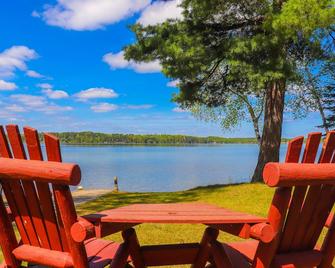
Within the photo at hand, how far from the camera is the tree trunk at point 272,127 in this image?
496 inches

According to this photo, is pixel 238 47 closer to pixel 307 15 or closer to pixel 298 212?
pixel 307 15

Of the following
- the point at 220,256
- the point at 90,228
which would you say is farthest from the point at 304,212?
the point at 90,228

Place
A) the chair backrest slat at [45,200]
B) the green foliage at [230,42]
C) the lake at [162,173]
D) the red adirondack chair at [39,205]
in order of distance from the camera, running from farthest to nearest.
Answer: the lake at [162,173]
the green foliage at [230,42]
the chair backrest slat at [45,200]
the red adirondack chair at [39,205]

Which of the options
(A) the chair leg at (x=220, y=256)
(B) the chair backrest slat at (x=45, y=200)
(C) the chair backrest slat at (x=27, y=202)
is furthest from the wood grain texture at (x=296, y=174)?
(C) the chair backrest slat at (x=27, y=202)

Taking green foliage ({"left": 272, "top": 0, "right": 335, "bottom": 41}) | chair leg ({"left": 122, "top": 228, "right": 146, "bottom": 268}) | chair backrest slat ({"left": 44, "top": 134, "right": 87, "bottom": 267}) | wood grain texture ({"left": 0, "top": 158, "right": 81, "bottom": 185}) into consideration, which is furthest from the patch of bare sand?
wood grain texture ({"left": 0, "top": 158, "right": 81, "bottom": 185})

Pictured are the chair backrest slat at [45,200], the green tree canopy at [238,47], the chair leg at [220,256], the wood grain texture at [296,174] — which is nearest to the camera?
the wood grain texture at [296,174]

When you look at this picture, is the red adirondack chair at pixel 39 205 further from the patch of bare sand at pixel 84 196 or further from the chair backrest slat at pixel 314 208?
the patch of bare sand at pixel 84 196

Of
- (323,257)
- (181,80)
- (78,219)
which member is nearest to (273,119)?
(181,80)

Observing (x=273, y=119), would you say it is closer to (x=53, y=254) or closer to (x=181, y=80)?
(x=181, y=80)

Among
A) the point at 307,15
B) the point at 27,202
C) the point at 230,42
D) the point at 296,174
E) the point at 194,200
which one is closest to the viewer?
the point at 296,174

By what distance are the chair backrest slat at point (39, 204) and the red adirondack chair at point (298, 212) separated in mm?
1008

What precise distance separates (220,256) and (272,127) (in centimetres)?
1059

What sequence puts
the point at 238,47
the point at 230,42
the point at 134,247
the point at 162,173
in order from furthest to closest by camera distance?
the point at 162,173 < the point at 230,42 < the point at 238,47 < the point at 134,247

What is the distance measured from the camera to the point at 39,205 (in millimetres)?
2428
